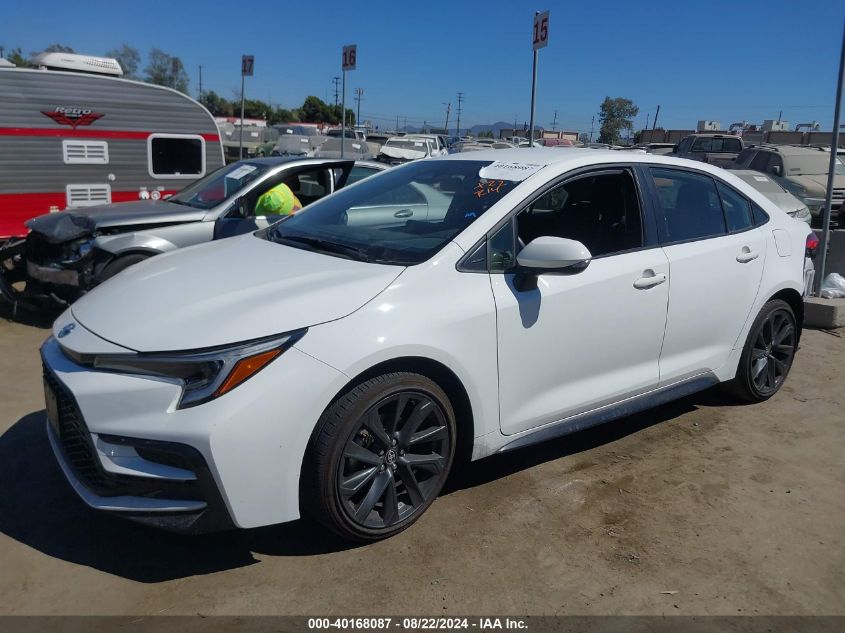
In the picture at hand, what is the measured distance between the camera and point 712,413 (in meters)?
4.76

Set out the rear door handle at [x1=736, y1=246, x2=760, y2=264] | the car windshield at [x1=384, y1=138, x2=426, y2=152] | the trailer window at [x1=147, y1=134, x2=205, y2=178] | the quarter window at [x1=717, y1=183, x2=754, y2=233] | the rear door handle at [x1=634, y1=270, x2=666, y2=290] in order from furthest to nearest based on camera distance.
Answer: the car windshield at [x1=384, y1=138, x2=426, y2=152] → the trailer window at [x1=147, y1=134, x2=205, y2=178] → the quarter window at [x1=717, y1=183, x2=754, y2=233] → the rear door handle at [x1=736, y1=246, x2=760, y2=264] → the rear door handle at [x1=634, y1=270, x2=666, y2=290]

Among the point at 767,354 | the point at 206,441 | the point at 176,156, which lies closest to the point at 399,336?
the point at 206,441

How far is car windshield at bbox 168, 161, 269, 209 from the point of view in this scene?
7086 millimetres

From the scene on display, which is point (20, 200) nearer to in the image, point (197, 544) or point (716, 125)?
point (197, 544)

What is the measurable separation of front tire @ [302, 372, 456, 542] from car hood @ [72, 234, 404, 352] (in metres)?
0.38

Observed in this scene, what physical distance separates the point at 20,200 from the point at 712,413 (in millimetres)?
9250

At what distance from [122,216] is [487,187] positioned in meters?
4.38

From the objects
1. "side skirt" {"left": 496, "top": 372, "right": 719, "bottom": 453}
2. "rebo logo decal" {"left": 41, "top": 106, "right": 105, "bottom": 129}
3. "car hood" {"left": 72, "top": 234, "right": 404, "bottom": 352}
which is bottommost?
"side skirt" {"left": 496, "top": 372, "right": 719, "bottom": 453}

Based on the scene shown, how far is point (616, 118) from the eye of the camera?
174 feet

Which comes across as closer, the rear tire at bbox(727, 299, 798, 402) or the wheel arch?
the wheel arch

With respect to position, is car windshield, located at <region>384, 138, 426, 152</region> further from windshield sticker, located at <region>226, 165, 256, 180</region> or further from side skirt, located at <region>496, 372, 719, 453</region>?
side skirt, located at <region>496, 372, 719, 453</region>

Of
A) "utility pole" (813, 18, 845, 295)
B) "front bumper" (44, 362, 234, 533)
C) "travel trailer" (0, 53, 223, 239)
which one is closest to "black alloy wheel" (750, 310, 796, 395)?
"utility pole" (813, 18, 845, 295)

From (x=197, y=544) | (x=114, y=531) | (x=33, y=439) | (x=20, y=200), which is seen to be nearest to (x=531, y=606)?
(x=197, y=544)

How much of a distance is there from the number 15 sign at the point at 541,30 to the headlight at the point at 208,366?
8.98 m
